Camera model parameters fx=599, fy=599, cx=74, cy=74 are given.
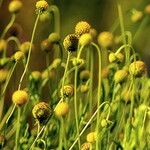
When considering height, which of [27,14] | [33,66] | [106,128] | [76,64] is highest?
[27,14]

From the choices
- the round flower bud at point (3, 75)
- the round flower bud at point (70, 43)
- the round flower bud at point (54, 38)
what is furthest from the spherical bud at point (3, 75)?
the round flower bud at point (70, 43)

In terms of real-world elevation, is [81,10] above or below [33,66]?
above

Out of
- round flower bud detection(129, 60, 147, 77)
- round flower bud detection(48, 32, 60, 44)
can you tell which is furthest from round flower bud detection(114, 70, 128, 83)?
round flower bud detection(48, 32, 60, 44)

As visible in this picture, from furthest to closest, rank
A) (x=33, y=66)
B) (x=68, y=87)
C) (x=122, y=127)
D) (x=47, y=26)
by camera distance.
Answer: (x=33, y=66) → (x=47, y=26) → (x=122, y=127) → (x=68, y=87)

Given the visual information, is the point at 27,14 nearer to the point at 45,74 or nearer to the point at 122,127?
the point at 45,74

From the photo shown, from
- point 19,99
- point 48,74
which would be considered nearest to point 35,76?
point 48,74

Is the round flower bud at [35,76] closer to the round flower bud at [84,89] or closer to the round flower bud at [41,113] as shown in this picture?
the round flower bud at [84,89]

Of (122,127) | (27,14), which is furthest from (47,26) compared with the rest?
(122,127)

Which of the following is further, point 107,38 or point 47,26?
point 47,26

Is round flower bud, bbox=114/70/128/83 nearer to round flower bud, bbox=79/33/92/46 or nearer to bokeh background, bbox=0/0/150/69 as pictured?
round flower bud, bbox=79/33/92/46
